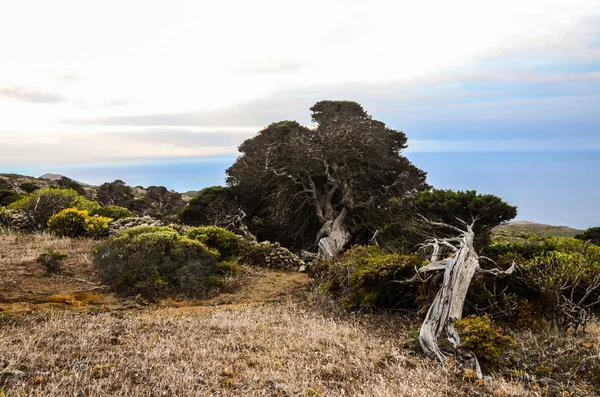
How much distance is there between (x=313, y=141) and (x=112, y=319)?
14.8m

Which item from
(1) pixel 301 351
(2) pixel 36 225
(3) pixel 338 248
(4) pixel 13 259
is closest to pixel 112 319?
(1) pixel 301 351

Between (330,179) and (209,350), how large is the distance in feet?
46.9

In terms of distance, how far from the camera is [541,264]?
8.86m

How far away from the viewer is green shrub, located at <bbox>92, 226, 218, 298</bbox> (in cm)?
1100

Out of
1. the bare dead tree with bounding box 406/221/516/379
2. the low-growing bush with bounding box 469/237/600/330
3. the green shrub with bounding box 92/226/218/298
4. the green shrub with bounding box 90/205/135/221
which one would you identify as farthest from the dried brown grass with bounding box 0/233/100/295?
the low-growing bush with bounding box 469/237/600/330

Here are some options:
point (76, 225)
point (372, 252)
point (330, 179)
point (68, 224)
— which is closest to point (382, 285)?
point (372, 252)

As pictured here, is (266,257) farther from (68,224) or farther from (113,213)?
(113,213)

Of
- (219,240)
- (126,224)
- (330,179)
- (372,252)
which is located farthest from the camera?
(330,179)

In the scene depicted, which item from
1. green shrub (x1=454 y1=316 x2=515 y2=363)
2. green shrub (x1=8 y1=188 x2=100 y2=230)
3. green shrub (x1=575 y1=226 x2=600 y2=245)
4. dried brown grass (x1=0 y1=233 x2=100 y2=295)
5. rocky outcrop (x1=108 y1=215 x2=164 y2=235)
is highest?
green shrub (x1=8 y1=188 x2=100 y2=230)

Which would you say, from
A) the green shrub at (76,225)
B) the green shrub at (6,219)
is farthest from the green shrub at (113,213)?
the green shrub at (6,219)

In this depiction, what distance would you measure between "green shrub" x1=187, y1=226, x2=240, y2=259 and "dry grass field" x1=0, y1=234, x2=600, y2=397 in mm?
4424

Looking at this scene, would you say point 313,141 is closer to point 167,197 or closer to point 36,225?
point 36,225

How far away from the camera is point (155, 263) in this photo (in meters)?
11.6

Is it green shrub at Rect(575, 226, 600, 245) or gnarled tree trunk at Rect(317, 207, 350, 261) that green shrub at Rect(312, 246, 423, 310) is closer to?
gnarled tree trunk at Rect(317, 207, 350, 261)
